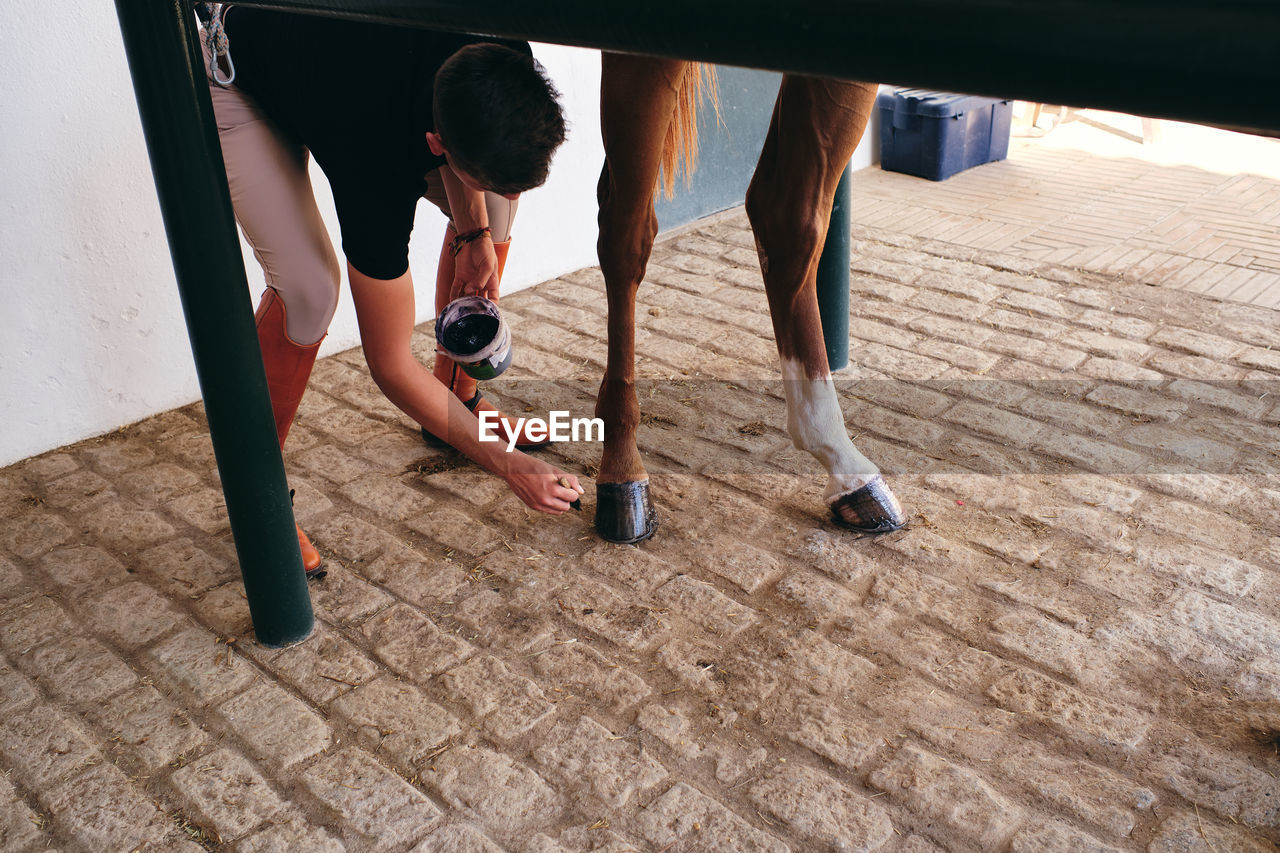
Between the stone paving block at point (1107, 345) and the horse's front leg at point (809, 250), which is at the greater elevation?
the horse's front leg at point (809, 250)

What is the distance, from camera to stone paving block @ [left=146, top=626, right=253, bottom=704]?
212cm

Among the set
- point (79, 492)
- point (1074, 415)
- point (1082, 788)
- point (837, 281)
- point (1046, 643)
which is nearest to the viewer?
point (1082, 788)

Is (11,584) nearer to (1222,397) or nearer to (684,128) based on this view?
(684,128)

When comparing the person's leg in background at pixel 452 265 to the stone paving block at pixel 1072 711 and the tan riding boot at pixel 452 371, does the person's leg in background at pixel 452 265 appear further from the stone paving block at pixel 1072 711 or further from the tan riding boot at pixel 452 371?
the stone paving block at pixel 1072 711

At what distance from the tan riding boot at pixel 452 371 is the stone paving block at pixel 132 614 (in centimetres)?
89

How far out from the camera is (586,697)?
2.06m

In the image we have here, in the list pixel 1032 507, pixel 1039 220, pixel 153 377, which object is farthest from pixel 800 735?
pixel 1039 220

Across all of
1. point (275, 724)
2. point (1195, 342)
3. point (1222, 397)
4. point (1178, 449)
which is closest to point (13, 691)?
point (275, 724)

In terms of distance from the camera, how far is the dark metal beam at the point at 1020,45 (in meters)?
0.68

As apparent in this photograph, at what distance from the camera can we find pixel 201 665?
7.17 feet

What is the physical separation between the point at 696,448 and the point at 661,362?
25.0 inches

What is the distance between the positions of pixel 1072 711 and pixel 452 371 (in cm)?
187

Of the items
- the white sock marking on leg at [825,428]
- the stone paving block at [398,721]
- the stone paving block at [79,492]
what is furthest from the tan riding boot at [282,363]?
the white sock marking on leg at [825,428]

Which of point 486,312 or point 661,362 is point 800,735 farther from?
point 661,362
